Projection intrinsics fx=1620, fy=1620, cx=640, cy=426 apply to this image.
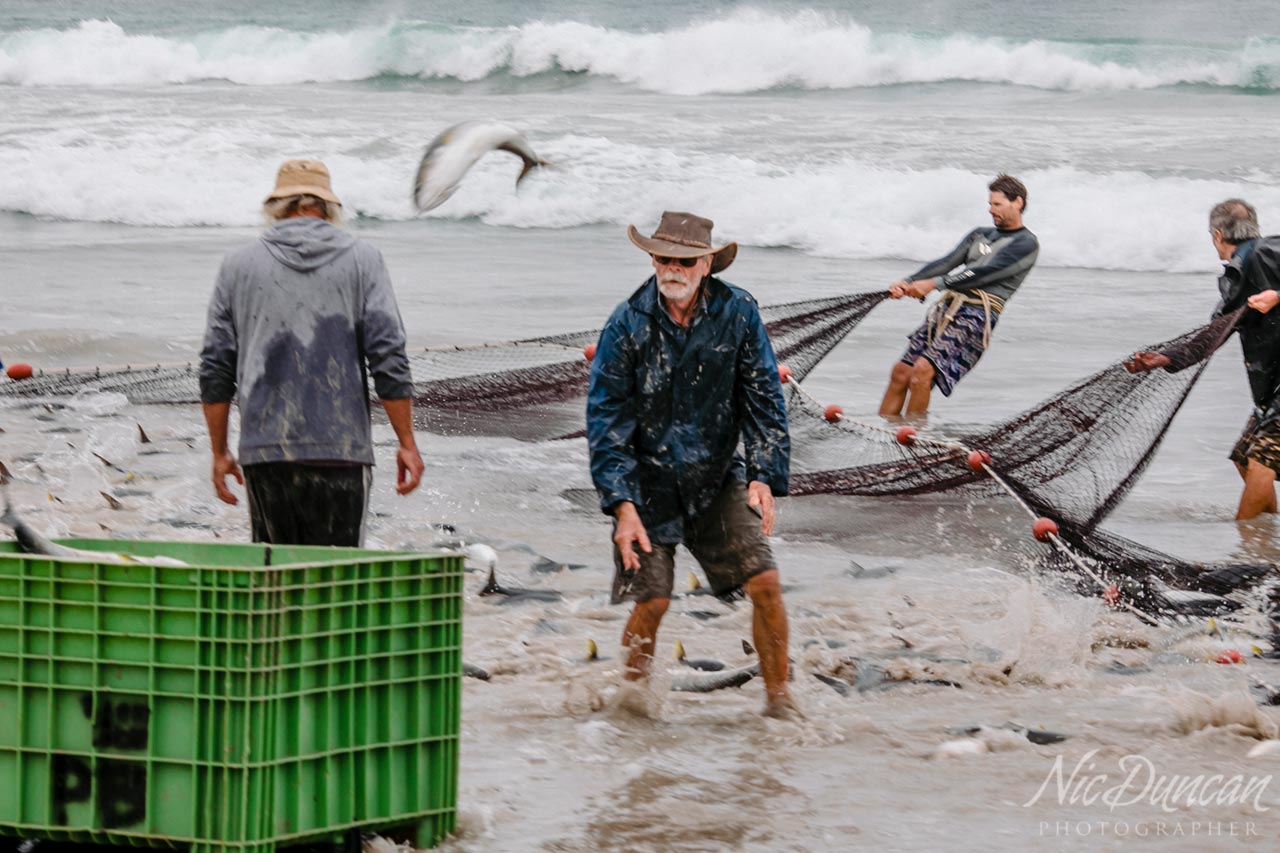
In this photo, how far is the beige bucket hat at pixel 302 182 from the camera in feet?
15.4

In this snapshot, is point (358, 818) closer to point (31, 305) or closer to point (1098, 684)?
point (1098, 684)

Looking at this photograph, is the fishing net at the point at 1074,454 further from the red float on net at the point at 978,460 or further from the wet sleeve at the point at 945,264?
the wet sleeve at the point at 945,264

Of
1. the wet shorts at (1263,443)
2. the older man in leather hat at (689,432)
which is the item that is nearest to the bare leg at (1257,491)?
the wet shorts at (1263,443)

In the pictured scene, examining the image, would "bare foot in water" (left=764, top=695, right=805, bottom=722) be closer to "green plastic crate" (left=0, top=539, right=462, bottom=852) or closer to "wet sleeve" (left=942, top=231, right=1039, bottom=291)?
"green plastic crate" (left=0, top=539, right=462, bottom=852)

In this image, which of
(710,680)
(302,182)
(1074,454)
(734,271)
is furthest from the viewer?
(734,271)

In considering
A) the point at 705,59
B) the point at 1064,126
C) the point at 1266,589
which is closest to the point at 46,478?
the point at 1266,589

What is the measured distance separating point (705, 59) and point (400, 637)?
31.7m

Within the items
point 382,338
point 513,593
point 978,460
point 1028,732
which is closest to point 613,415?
point 382,338

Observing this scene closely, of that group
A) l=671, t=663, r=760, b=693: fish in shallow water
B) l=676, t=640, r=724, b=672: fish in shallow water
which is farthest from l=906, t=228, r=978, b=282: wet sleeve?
l=671, t=663, r=760, b=693: fish in shallow water

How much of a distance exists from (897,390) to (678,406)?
5.51 m

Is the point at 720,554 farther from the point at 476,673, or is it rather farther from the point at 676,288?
the point at 476,673

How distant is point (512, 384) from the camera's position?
916cm

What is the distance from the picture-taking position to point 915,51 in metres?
34.4

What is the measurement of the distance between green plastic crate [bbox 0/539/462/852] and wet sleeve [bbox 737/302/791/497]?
160 cm
